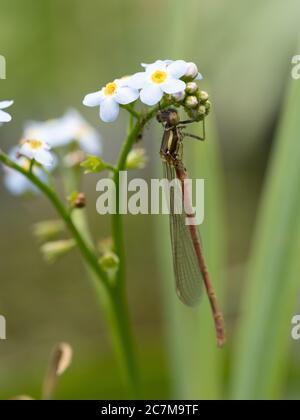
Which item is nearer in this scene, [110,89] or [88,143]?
[110,89]

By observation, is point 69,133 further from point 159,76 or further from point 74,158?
point 159,76

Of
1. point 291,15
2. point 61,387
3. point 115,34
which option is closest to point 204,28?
point 291,15

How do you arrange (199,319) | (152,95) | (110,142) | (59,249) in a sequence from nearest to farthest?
(152,95) < (59,249) < (199,319) < (110,142)

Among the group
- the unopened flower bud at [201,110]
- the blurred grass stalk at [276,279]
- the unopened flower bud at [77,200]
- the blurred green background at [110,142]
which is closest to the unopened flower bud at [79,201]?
the unopened flower bud at [77,200]

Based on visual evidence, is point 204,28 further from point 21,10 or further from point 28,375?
point 28,375

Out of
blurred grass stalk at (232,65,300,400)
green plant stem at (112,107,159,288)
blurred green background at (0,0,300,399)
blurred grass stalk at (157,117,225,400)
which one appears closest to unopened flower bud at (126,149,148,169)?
green plant stem at (112,107,159,288)

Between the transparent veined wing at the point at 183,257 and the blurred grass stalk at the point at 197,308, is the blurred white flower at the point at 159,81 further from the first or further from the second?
the blurred grass stalk at the point at 197,308

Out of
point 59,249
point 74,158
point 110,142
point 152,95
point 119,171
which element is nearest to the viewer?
point 152,95

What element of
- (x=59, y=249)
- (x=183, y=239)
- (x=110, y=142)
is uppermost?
(x=110, y=142)

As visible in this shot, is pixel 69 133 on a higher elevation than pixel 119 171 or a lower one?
higher

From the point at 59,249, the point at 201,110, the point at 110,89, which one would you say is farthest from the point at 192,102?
the point at 59,249
